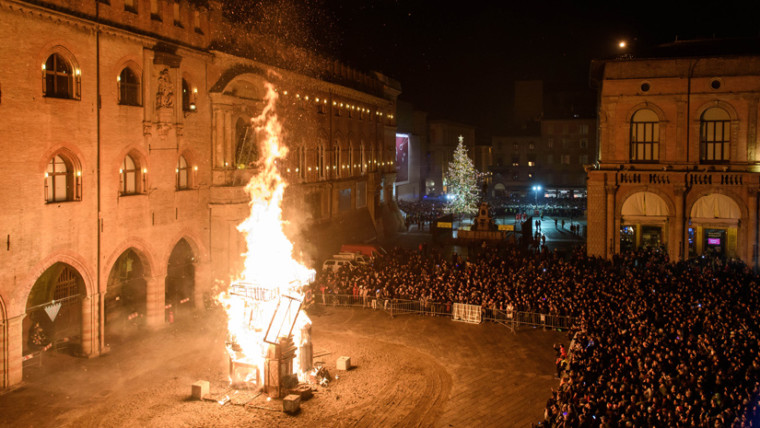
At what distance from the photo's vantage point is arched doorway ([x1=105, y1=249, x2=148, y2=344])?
28.1 m

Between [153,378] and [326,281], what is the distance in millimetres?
12860

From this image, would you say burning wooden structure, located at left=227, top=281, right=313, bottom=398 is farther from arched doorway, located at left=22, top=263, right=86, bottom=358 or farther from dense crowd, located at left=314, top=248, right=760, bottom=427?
dense crowd, located at left=314, top=248, right=760, bottom=427

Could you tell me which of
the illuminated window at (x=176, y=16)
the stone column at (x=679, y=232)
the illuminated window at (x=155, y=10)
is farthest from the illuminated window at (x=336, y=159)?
the stone column at (x=679, y=232)

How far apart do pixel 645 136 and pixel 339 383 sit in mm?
26622

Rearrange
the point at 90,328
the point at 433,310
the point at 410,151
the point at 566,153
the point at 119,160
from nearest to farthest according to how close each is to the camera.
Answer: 1. the point at 90,328
2. the point at 119,160
3. the point at 433,310
4. the point at 410,151
5. the point at 566,153

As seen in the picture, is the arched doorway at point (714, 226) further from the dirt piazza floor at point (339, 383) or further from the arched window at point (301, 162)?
the arched window at point (301, 162)

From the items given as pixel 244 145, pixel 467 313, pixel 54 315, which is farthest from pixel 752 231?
pixel 54 315

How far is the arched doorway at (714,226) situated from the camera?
3650cm

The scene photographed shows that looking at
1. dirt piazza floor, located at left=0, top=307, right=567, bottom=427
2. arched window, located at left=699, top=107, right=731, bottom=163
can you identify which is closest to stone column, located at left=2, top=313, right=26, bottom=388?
dirt piazza floor, located at left=0, top=307, right=567, bottom=427

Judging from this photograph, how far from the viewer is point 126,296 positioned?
29766 mm

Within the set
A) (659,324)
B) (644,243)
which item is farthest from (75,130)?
(644,243)

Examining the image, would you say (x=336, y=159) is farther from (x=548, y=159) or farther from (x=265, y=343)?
(x=548, y=159)

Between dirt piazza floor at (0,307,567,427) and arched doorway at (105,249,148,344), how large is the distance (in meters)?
1.96

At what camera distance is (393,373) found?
22.1 m
